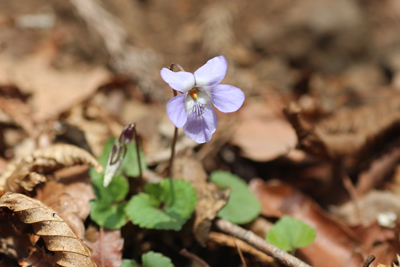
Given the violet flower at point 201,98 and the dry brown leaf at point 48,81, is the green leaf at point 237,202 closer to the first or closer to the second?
the violet flower at point 201,98

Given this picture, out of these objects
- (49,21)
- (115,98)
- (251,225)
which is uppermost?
(49,21)

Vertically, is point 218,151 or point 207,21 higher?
point 207,21

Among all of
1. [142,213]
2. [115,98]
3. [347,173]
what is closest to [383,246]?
[347,173]

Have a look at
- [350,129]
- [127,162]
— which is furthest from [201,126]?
[350,129]

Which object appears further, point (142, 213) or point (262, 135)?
point (262, 135)

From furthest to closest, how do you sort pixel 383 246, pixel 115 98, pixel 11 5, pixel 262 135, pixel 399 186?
pixel 11 5
pixel 115 98
pixel 262 135
pixel 399 186
pixel 383 246

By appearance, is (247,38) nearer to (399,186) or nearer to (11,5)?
(399,186)

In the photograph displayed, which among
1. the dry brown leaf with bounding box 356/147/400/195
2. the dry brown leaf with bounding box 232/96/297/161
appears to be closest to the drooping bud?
the dry brown leaf with bounding box 232/96/297/161
